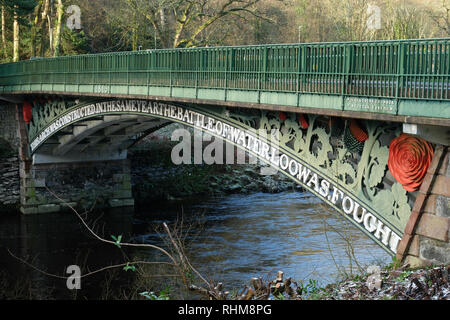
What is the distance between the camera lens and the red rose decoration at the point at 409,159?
11.3 meters

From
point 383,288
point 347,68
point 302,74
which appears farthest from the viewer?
point 302,74

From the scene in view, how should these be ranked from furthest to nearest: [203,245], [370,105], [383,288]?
[203,245], [370,105], [383,288]

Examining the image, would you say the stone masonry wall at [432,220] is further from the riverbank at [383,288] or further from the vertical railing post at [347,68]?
the vertical railing post at [347,68]

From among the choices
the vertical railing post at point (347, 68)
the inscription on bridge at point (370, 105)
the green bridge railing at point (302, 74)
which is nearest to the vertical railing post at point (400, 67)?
the green bridge railing at point (302, 74)

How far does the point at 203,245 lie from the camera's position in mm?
24172

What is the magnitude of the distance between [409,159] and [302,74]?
135 inches

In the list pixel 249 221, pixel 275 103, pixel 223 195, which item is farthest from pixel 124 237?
pixel 275 103

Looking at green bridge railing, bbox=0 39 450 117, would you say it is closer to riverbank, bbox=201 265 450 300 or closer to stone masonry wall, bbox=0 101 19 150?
riverbank, bbox=201 265 450 300

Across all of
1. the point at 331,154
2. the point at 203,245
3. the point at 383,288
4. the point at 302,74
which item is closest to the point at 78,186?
the point at 203,245

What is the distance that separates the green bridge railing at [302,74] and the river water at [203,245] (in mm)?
3268

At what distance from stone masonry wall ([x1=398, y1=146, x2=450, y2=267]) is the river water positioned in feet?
13.9

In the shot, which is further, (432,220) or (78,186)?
(78,186)

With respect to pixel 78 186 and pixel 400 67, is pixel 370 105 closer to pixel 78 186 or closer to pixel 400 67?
pixel 400 67
